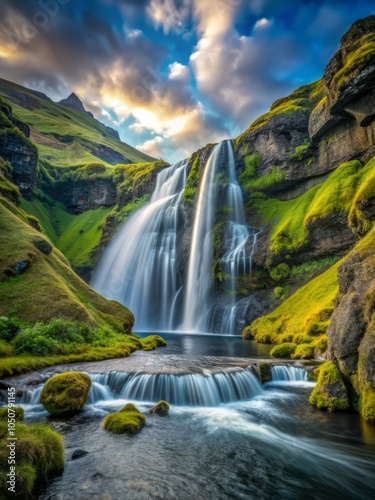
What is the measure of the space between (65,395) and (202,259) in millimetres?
44298

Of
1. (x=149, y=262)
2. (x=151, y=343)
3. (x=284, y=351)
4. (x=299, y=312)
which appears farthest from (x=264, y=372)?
(x=149, y=262)

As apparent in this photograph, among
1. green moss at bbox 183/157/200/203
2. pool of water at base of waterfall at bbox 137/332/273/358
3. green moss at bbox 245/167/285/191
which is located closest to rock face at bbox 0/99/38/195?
green moss at bbox 183/157/200/203

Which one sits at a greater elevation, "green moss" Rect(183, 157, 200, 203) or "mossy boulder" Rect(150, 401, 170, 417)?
"green moss" Rect(183, 157, 200, 203)

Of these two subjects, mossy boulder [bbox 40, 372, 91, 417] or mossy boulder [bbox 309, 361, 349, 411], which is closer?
mossy boulder [bbox 40, 372, 91, 417]

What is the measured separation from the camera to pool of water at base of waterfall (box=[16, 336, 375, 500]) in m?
7.43

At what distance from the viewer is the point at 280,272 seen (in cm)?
4497

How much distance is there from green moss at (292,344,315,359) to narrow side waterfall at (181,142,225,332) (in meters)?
27.4

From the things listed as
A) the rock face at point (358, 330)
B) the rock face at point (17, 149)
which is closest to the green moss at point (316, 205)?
the rock face at point (358, 330)

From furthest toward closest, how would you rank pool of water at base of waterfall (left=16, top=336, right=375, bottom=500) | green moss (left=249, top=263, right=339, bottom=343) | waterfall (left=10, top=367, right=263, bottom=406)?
green moss (left=249, top=263, right=339, bottom=343), waterfall (left=10, top=367, right=263, bottom=406), pool of water at base of waterfall (left=16, top=336, right=375, bottom=500)

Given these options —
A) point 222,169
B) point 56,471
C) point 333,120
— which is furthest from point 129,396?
point 222,169

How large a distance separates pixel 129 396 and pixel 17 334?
10.6m

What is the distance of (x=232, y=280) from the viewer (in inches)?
1951

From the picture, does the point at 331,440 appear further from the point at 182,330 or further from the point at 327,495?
the point at 182,330

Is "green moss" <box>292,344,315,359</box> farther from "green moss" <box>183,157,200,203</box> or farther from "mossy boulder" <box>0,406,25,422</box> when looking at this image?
"green moss" <box>183,157,200,203</box>
